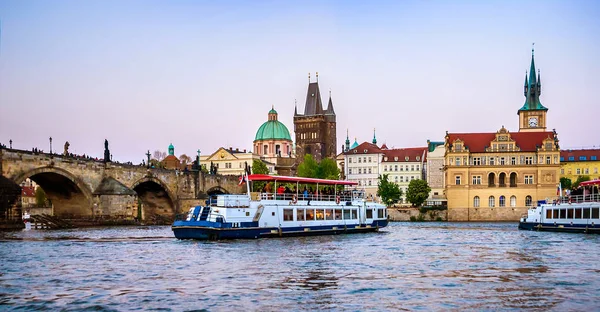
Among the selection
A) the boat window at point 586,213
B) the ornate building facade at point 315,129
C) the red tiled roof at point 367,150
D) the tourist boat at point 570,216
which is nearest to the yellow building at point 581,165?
the red tiled roof at point 367,150

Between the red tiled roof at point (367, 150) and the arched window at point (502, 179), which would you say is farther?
the red tiled roof at point (367, 150)

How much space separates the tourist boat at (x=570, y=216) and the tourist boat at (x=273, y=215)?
16.8 meters

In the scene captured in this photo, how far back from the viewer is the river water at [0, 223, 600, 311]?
22094 mm

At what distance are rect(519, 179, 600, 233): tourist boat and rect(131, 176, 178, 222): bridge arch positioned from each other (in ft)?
146

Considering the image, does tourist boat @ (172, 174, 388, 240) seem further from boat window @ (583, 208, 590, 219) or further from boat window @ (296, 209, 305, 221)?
boat window @ (583, 208, 590, 219)

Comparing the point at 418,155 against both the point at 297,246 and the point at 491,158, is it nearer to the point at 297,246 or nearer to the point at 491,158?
the point at 491,158

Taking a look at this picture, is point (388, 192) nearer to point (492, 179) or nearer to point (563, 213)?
point (492, 179)

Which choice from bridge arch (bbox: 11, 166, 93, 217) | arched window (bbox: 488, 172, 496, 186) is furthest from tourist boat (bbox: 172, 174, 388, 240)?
arched window (bbox: 488, 172, 496, 186)

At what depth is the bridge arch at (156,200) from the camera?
9012cm

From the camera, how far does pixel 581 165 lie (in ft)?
468

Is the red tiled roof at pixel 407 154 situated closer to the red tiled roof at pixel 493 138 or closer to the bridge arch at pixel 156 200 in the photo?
the red tiled roof at pixel 493 138

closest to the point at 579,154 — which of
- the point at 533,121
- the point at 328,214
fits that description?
the point at 533,121

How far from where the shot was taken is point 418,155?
13525cm

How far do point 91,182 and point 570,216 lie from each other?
1830 inches
